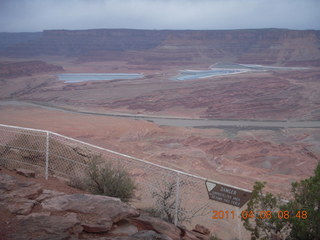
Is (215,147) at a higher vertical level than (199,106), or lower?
lower

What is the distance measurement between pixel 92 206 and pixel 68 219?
1.44 ft

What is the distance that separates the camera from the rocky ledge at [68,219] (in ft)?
11.8

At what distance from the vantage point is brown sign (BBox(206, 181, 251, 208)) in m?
4.26

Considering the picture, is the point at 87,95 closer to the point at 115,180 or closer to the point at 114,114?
the point at 114,114

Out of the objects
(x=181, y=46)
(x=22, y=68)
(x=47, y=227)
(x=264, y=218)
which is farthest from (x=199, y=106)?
(x=181, y=46)

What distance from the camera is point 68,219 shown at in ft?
12.7

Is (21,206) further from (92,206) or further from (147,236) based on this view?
(147,236)

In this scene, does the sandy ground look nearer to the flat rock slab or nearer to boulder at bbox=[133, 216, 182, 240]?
boulder at bbox=[133, 216, 182, 240]

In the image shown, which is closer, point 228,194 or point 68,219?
point 68,219

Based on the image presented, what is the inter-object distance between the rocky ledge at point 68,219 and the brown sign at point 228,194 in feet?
1.96

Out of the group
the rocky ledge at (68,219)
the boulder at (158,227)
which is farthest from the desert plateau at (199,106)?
the rocky ledge at (68,219)

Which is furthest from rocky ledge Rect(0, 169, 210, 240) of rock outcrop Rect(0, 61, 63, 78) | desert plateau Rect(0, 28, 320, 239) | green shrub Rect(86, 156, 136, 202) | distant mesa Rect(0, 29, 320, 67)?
distant mesa Rect(0, 29, 320, 67)

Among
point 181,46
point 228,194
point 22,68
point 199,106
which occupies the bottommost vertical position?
point 228,194

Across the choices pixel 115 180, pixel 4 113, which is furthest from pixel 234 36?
pixel 115 180
